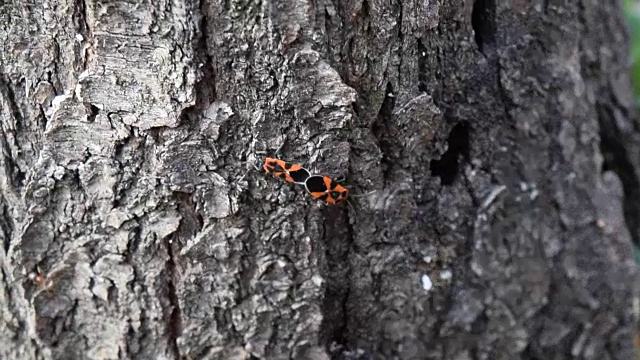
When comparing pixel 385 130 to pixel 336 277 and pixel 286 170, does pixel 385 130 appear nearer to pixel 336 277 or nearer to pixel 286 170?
pixel 286 170

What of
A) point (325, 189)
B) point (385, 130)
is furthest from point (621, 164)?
point (325, 189)

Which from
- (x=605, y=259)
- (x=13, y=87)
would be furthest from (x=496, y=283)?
(x=13, y=87)

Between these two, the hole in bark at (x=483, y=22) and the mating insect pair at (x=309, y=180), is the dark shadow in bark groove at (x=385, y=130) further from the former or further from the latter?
the hole in bark at (x=483, y=22)

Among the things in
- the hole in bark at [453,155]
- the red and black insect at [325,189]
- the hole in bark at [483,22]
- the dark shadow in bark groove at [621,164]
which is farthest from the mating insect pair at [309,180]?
the dark shadow in bark groove at [621,164]

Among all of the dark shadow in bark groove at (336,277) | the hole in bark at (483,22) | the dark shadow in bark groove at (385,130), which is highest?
the hole in bark at (483,22)

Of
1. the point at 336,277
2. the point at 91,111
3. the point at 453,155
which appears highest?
the point at 91,111

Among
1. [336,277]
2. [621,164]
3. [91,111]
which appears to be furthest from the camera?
[621,164]

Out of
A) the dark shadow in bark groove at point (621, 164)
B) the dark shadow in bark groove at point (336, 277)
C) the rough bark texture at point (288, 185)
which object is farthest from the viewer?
the dark shadow in bark groove at point (621, 164)

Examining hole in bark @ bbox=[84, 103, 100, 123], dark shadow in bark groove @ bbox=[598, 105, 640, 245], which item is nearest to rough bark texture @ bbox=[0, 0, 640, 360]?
hole in bark @ bbox=[84, 103, 100, 123]
